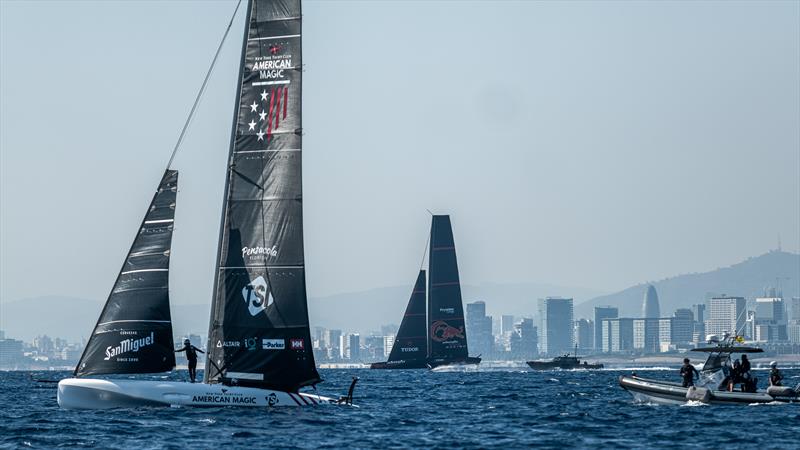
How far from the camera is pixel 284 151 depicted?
41250 mm

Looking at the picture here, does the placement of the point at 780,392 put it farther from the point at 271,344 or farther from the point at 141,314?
the point at 141,314

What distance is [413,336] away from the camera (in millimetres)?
133250

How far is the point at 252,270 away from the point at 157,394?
460 centimetres

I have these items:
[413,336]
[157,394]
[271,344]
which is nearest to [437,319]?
[413,336]

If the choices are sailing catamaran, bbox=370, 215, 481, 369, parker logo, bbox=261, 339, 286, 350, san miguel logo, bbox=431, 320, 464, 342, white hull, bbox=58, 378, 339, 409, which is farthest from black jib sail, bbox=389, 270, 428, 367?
white hull, bbox=58, 378, 339, 409

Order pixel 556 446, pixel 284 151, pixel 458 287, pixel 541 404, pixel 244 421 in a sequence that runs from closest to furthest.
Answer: pixel 556 446 → pixel 244 421 → pixel 284 151 → pixel 541 404 → pixel 458 287

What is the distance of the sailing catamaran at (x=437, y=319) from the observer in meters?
124

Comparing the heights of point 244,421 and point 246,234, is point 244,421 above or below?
below

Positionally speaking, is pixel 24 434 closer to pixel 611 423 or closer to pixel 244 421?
pixel 244 421

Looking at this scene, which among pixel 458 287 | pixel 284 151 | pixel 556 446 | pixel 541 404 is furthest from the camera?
pixel 458 287

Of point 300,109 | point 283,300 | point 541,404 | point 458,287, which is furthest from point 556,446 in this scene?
point 458,287

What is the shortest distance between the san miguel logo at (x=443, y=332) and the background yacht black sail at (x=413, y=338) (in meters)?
3.10

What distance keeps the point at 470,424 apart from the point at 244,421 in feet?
26.3

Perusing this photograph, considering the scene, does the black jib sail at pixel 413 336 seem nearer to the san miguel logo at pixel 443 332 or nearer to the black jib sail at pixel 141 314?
the san miguel logo at pixel 443 332
